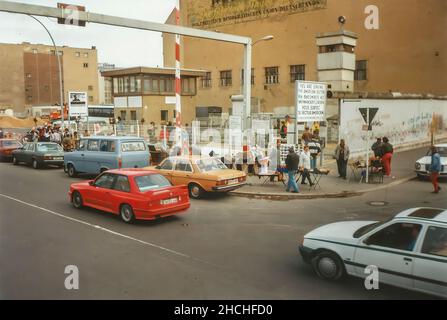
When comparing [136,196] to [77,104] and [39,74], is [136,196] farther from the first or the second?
[39,74]

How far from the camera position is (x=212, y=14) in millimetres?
50281

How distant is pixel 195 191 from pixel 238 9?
3779 centimetres

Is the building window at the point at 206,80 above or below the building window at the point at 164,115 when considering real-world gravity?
above

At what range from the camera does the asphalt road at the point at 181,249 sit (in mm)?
6859

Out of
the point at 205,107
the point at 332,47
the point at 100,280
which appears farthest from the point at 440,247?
the point at 205,107

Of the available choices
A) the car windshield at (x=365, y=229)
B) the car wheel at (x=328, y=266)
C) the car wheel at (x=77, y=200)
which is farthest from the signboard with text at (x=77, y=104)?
the car windshield at (x=365, y=229)

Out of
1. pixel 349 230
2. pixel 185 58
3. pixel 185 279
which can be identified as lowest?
pixel 185 279

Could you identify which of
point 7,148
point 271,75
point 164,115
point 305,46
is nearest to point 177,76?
point 7,148

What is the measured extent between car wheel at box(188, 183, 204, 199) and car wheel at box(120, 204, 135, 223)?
354 cm

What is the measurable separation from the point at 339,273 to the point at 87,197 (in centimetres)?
761

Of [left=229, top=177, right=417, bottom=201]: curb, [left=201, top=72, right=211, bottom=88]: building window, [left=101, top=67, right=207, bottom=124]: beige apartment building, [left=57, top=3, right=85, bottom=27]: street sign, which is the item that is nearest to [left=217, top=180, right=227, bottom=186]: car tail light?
[left=229, top=177, right=417, bottom=201]: curb

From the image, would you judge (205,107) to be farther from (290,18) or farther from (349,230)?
(349,230)

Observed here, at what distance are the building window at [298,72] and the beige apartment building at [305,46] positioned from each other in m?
0.10

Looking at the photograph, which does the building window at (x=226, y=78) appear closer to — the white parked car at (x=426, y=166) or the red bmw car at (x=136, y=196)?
the white parked car at (x=426, y=166)
